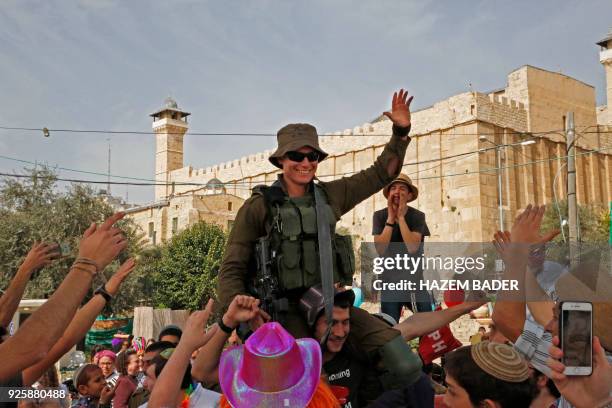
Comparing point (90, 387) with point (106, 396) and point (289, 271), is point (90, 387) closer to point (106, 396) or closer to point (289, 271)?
point (106, 396)

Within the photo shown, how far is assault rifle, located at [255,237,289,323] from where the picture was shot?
12.6 feet

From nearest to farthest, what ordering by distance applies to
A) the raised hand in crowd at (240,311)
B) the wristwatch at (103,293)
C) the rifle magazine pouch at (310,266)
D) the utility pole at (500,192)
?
the raised hand in crowd at (240,311)
the rifle magazine pouch at (310,266)
the wristwatch at (103,293)
the utility pole at (500,192)

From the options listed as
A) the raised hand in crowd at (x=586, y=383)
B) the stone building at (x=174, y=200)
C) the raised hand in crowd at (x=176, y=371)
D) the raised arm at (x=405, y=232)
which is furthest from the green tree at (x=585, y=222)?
the raised hand in crowd at (x=586, y=383)

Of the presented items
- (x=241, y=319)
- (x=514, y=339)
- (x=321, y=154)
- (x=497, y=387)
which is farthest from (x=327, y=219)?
(x=497, y=387)

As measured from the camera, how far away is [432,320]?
4.45 m

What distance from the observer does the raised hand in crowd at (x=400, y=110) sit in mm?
4543

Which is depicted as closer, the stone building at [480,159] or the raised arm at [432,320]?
the raised arm at [432,320]

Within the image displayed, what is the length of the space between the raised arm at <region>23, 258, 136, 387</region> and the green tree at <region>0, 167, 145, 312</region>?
95.4ft

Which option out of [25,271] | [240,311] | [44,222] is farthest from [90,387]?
[44,222]

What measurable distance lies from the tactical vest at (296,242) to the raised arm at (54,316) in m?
1.29

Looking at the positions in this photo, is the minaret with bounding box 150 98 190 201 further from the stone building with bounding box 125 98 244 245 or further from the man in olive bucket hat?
the man in olive bucket hat

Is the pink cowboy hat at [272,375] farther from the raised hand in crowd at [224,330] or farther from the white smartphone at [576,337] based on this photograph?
the white smartphone at [576,337]

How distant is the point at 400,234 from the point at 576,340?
389 centimetres

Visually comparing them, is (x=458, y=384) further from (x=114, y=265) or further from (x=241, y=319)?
(x=114, y=265)
